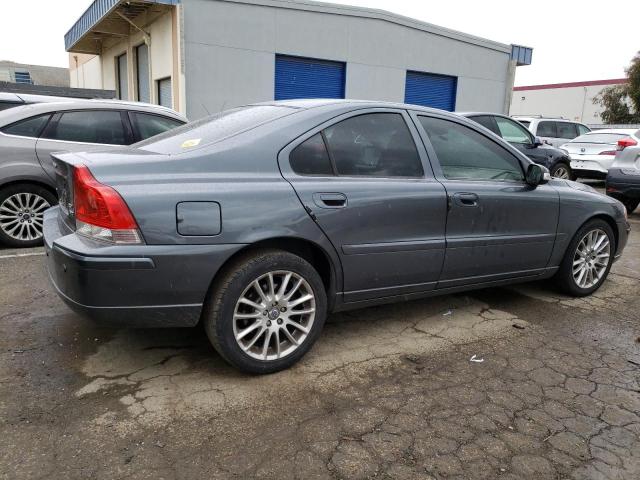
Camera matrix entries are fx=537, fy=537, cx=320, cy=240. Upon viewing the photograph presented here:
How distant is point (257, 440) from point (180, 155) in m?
1.55

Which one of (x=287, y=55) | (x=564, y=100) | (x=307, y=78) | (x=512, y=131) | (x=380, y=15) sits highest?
(x=380, y=15)

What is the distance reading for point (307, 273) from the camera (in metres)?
3.14

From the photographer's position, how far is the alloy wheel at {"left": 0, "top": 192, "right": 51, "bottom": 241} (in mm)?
5828

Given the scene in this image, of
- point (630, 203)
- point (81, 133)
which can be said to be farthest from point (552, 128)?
point (81, 133)

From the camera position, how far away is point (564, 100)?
4122cm

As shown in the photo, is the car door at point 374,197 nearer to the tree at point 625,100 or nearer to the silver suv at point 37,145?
the silver suv at point 37,145

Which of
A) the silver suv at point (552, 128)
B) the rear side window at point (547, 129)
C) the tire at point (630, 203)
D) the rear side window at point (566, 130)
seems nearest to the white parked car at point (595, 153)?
the silver suv at point (552, 128)

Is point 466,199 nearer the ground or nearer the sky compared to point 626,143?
nearer the ground

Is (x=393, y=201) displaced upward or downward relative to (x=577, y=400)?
upward

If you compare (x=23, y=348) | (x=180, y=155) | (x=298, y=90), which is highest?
(x=298, y=90)

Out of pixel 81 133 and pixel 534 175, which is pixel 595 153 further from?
pixel 81 133

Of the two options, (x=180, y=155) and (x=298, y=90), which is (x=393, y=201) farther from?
(x=298, y=90)

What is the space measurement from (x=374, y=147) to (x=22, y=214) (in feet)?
14.3

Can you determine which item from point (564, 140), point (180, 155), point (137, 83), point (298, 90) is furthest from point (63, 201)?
point (137, 83)
